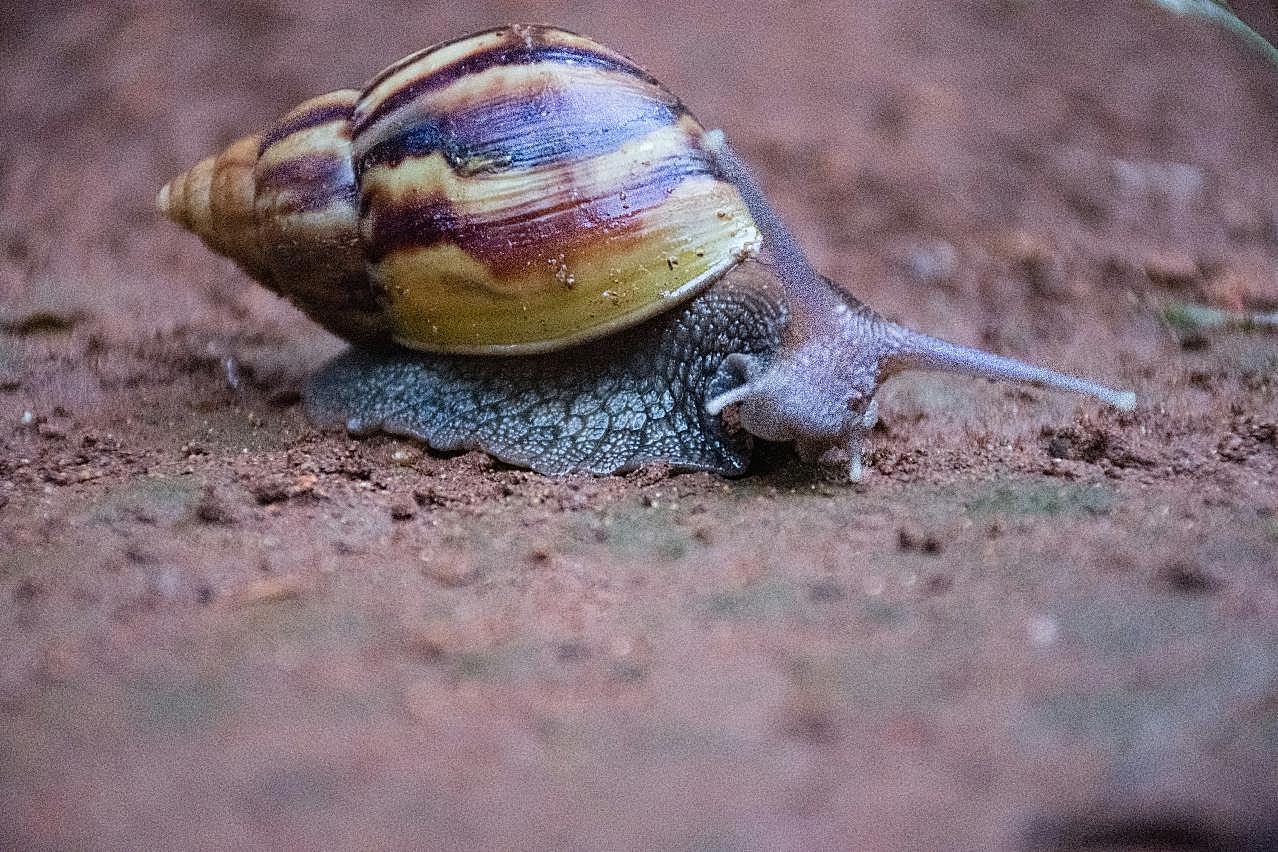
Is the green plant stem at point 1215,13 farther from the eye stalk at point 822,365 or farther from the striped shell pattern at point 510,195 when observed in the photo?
the striped shell pattern at point 510,195

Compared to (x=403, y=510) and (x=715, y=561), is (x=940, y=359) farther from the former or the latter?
(x=403, y=510)

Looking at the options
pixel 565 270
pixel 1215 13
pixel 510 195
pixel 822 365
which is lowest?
pixel 822 365

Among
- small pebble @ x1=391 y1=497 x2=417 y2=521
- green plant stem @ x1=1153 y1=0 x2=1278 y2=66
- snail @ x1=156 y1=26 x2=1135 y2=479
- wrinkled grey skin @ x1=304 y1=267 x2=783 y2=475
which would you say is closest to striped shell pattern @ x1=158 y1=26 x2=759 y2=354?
snail @ x1=156 y1=26 x2=1135 y2=479

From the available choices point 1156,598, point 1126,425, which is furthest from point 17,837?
point 1126,425

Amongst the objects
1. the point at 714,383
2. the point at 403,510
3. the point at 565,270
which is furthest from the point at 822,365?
Answer: the point at 403,510

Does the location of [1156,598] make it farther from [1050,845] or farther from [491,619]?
[491,619]

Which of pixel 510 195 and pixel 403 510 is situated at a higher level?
pixel 510 195
